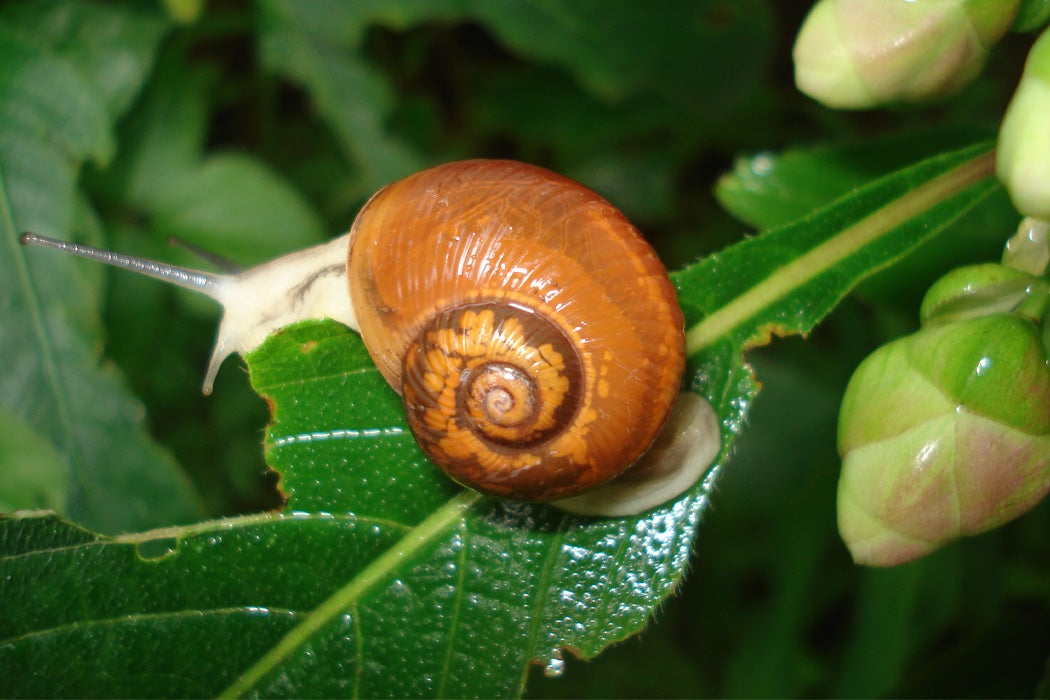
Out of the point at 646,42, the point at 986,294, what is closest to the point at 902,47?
the point at 986,294

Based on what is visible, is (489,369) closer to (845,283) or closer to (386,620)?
(386,620)

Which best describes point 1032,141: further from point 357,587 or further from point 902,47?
point 357,587

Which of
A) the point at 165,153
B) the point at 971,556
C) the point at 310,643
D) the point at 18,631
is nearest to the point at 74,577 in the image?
the point at 18,631

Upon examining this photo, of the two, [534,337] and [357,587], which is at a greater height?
[534,337]

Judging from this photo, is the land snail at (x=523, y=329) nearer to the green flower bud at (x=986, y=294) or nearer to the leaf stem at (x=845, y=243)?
the leaf stem at (x=845, y=243)

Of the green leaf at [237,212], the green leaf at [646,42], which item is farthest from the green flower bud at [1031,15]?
the green leaf at [237,212]

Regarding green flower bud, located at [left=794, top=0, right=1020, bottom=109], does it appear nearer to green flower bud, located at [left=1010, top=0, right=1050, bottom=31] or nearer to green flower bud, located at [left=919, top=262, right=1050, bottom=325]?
green flower bud, located at [left=1010, top=0, right=1050, bottom=31]
